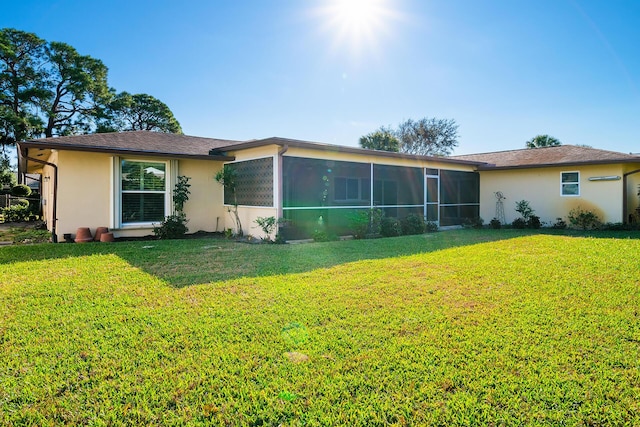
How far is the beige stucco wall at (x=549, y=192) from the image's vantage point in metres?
12.6

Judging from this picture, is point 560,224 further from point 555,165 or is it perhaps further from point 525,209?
point 555,165

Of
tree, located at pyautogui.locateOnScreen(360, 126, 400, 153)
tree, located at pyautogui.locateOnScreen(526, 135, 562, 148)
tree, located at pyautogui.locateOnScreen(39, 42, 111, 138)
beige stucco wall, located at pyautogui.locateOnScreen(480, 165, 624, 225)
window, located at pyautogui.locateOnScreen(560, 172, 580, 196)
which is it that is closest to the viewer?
beige stucco wall, located at pyautogui.locateOnScreen(480, 165, 624, 225)

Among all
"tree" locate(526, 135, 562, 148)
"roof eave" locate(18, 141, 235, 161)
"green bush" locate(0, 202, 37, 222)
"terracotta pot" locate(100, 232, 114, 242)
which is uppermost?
"tree" locate(526, 135, 562, 148)

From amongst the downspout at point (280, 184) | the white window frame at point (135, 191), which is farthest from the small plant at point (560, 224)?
the white window frame at point (135, 191)


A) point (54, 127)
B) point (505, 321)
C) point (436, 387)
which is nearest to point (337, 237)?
point (505, 321)

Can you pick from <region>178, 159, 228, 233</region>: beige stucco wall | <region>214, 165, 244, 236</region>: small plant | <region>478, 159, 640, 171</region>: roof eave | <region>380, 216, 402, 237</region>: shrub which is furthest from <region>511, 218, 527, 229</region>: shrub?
<region>178, 159, 228, 233</region>: beige stucco wall

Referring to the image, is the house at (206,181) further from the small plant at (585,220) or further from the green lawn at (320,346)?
the small plant at (585,220)

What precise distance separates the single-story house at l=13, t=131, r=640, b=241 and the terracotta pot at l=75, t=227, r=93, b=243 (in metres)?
0.32

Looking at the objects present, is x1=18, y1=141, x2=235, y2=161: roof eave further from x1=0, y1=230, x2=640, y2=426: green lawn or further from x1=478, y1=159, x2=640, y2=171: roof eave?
x1=478, y1=159, x2=640, y2=171: roof eave

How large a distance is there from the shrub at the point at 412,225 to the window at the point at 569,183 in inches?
247

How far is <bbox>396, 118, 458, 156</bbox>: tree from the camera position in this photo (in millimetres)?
34000

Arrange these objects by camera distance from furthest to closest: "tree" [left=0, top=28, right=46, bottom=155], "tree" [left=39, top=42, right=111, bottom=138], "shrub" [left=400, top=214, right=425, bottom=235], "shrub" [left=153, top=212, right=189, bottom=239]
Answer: "tree" [left=39, top=42, right=111, bottom=138] < "tree" [left=0, top=28, right=46, bottom=155] < "shrub" [left=400, top=214, right=425, bottom=235] < "shrub" [left=153, top=212, right=189, bottom=239]

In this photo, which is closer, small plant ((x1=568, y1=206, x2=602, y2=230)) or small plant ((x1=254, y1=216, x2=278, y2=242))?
small plant ((x1=254, y1=216, x2=278, y2=242))

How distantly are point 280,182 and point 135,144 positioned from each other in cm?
438
